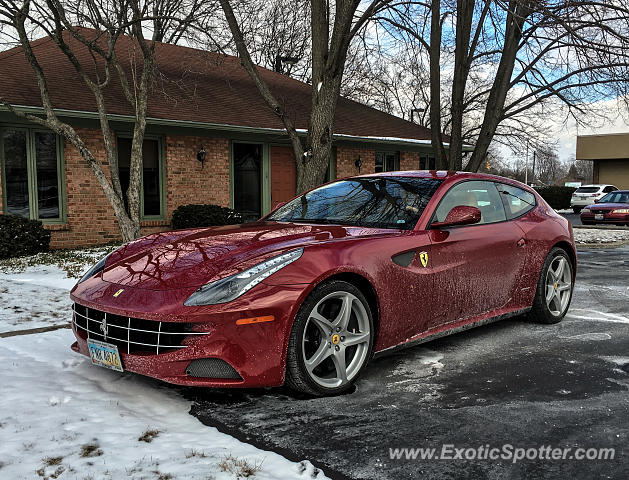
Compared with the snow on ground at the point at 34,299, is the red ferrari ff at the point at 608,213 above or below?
above

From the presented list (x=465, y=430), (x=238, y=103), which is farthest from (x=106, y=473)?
(x=238, y=103)

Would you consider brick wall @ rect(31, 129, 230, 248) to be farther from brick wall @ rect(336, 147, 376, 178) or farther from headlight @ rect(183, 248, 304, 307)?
headlight @ rect(183, 248, 304, 307)

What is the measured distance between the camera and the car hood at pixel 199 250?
3.54 meters

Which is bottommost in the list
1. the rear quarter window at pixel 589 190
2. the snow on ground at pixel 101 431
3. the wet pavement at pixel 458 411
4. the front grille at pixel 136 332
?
the wet pavement at pixel 458 411

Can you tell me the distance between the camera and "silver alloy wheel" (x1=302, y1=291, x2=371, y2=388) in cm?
359

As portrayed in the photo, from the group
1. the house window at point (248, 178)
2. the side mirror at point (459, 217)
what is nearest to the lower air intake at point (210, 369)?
the side mirror at point (459, 217)

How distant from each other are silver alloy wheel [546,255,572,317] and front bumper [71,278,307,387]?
3.25 metres

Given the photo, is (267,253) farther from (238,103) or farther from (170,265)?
(238,103)

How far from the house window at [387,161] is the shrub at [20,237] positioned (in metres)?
12.1

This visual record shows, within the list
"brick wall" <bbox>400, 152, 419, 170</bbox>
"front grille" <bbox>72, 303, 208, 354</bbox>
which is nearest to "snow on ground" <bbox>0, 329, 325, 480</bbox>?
"front grille" <bbox>72, 303, 208, 354</bbox>

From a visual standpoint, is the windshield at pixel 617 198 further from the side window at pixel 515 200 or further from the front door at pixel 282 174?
the side window at pixel 515 200

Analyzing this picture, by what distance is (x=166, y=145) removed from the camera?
578 inches

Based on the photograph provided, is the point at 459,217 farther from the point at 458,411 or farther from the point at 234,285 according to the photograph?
the point at 234,285

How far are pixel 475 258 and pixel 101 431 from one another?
9.80 ft
